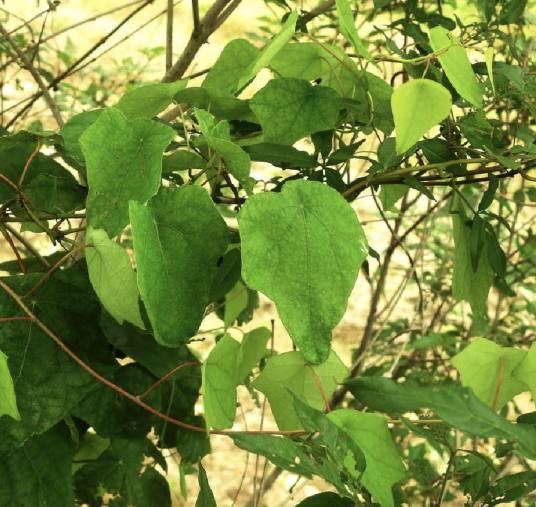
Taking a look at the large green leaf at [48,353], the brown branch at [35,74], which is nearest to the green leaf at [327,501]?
the large green leaf at [48,353]

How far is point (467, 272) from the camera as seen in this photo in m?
0.76

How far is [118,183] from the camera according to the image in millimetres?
573

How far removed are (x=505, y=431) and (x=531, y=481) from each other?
0.12 metres

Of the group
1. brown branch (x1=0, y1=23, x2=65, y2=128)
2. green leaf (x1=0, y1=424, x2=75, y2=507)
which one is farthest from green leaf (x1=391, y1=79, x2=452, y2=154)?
brown branch (x1=0, y1=23, x2=65, y2=128)

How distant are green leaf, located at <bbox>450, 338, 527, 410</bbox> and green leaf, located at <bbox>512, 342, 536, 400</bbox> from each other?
0.09 ft

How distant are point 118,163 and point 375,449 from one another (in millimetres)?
298

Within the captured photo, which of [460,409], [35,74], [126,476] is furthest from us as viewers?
[35,74]

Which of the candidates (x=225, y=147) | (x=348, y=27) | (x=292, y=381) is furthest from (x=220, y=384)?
(x=348, y=27)

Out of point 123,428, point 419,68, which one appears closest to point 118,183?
point 419,68

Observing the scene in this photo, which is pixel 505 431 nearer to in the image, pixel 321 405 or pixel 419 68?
pixel 321 405

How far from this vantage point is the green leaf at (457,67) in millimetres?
571

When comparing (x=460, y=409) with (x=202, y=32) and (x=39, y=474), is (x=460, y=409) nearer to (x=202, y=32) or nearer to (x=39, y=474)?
(x=39, y=474)

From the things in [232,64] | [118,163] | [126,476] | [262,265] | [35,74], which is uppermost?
[35,74]

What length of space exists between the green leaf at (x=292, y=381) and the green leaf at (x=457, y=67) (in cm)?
25
